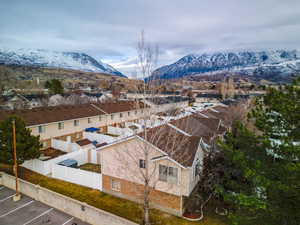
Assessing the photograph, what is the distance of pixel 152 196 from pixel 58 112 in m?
21.7

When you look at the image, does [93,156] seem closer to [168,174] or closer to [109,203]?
[109,203]

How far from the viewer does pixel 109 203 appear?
14648 mm

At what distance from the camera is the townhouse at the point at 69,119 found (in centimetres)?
2538

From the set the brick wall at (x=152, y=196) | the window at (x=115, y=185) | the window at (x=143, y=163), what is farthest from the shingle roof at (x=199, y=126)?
the window at (x=115, y=185)

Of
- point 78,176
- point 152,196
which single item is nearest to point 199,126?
point 152,196

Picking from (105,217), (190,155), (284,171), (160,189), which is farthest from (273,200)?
(105,217)

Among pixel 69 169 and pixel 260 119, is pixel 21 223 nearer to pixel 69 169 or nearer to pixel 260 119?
pixel 69 169

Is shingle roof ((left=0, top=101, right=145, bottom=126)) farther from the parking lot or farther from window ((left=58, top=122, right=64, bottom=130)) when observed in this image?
the parking lot

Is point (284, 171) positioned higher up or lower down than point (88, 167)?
higher up

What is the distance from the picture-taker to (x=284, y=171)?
8.08 meters

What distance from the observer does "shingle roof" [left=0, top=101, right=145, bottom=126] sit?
83.1ft

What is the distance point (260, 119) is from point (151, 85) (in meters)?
6.04

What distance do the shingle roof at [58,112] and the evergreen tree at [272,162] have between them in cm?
1555

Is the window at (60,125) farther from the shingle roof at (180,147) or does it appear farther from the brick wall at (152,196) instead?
the shingle roof at (180,147)
